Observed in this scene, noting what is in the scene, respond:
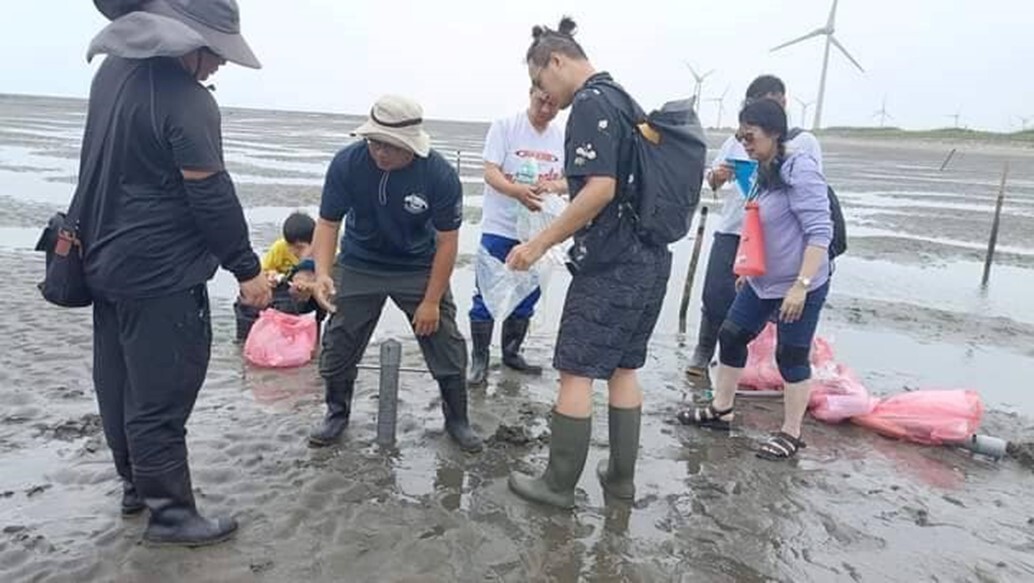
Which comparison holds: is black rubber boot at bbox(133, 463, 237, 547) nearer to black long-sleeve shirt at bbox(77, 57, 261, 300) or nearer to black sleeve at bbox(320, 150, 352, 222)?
black long-sleeve shirt at bbox(77, 57, 261, 300)

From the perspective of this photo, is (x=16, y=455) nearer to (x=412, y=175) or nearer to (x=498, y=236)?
(x=412, y=175)

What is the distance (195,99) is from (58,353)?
149 inches

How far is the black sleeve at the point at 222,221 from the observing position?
302 cm

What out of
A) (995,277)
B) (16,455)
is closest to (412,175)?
(16,455)

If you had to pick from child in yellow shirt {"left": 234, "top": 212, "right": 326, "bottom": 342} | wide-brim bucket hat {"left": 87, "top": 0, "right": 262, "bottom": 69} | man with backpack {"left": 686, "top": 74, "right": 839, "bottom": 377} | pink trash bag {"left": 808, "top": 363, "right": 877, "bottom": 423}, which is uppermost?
wide-brim bucket hat {"left": 87, "top": 0, "right": 262, "bottom": 69}

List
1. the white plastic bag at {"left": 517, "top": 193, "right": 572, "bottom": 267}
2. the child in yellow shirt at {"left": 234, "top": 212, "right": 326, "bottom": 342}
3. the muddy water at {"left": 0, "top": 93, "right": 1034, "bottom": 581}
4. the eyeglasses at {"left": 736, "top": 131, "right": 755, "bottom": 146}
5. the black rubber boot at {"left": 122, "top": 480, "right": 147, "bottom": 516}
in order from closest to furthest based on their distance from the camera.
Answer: the muddy water at {"left": 0, "top": 93, "right": 1034, "bottom": 581}, the black rubber boot at {"left": 122, "top": 480, "right": 147, "bottom": 516}, the eyeglasses at {"left": 736, "top": 131, "right": 755, "bottom": 146}, the white plastic bag at {"left": 517, "top": 193, "right": 572, "bottom": 267}, the child in yellow shirt at {"left": 234, "top": 212, "right": 326, "bottom": 342}

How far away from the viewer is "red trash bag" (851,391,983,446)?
16.8 feet

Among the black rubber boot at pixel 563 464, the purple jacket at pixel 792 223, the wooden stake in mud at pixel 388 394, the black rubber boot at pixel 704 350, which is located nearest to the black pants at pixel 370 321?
the wooden stake in mud at pixel 388 394

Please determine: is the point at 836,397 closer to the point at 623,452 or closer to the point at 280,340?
the point at 623,452

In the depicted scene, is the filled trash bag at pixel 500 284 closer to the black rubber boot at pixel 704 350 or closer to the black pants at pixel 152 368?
the black rubber boot at pixel 704 350

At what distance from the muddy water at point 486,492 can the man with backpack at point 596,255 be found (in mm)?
396

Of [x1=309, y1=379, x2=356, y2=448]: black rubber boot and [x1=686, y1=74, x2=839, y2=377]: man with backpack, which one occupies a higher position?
[x1=686, y1=74, x2=839, y2=377]: man with backpack

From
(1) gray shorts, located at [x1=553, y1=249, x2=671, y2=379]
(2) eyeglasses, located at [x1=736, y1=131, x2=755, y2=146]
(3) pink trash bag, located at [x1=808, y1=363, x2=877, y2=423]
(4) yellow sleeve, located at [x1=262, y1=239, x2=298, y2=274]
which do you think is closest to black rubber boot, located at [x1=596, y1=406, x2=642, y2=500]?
Answer: (1) gray shorts, located at [x1=553, y1=249, x2=671, y2=379]

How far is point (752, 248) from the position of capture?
15.3ft
